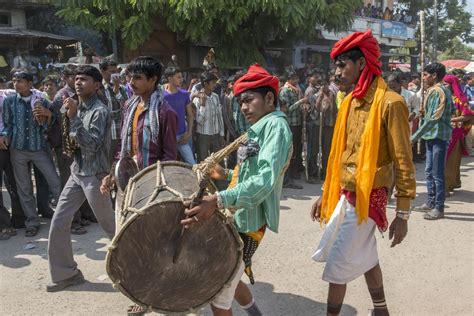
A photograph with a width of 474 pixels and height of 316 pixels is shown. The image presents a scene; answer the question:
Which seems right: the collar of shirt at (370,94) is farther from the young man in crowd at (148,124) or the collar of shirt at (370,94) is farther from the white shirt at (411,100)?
the white shirt at (411,100)

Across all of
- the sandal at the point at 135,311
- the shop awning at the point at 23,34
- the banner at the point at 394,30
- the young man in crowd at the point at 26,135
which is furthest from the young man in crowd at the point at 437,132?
the banner at the point at 394,30

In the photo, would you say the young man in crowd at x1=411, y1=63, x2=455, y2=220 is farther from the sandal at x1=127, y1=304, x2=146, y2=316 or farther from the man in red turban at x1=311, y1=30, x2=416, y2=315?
the sandal at x1=127, y1=304, x2=146, y2=316

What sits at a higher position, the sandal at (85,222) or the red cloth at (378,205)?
the red cloth at (378,205)

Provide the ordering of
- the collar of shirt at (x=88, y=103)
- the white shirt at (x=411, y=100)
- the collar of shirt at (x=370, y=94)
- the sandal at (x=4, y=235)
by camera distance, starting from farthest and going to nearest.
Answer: the white shirt at (x=411, y=100), the sandal at (x=4, y=235), the collar of shirt at (x=88, y=103), the collar of shirt at (x=370, y=94)

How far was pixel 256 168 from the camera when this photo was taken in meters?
2.65

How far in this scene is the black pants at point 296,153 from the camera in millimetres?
8344

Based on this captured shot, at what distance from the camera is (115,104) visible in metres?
6.52

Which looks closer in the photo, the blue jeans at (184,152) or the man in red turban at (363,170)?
the man in red turban at (363,170)

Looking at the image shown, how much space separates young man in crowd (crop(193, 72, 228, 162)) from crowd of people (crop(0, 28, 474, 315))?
16 millimetres

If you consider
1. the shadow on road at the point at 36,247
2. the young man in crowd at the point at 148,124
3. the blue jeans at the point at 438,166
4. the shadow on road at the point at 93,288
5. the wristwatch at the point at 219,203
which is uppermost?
the young man in crowd at the point at 148,124

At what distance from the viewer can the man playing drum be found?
243cm

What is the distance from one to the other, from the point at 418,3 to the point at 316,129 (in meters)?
28.9

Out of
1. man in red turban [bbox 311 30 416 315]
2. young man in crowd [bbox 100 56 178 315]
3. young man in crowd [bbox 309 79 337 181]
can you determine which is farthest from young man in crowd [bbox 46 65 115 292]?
young man in crowd [bbox 309 79 337 181]

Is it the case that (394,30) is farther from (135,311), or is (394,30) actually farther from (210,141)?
(135,311)
